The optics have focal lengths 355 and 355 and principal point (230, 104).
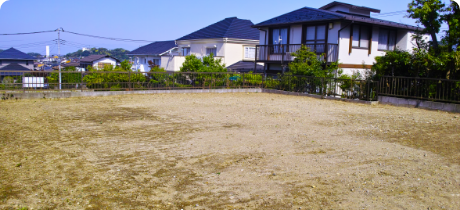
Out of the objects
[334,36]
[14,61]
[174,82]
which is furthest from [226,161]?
[14,61]

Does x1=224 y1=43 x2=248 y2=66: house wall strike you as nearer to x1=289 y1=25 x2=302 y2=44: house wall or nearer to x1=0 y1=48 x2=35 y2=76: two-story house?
x1=289 y1=25 x2=302 y2=44: house wall

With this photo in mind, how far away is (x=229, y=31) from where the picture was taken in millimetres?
32719

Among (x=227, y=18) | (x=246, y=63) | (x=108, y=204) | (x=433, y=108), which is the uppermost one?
(x=227, y=18)

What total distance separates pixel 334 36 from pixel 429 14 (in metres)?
6.84

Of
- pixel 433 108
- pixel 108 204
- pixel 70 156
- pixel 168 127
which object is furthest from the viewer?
pixel 433 108

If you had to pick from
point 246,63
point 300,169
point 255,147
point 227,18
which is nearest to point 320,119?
point 255,147

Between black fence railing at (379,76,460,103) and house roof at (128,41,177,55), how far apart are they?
34.3m

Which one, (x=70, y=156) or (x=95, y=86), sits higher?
(x=95, y=86)

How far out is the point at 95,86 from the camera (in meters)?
17.6

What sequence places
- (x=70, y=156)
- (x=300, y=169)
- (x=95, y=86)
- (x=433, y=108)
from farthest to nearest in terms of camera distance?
(x=95, y=86)
(x=433, y=108)
(x=70, y=156)
(x=300, y=169)

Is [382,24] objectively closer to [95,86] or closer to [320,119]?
[320,119]

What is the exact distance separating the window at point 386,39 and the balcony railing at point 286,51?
4.40 meters

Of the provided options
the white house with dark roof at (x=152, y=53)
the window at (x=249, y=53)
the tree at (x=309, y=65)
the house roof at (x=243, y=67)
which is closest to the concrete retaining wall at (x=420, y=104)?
the tree at (x=309, y=65)

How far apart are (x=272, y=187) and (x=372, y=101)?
11.7 m
